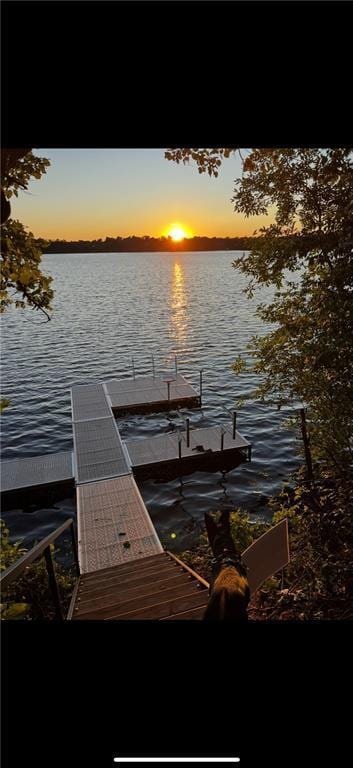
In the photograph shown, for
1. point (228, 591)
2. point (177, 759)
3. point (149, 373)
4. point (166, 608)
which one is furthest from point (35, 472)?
point (149, 373)

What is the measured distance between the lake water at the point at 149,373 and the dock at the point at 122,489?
803 millimetres

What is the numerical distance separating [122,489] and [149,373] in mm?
13720

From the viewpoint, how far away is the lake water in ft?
38.0

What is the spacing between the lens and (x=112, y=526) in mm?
9203

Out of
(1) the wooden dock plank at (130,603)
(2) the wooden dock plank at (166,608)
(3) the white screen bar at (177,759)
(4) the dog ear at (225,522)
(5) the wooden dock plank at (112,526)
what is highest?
(4) the dog ear at (225,522)

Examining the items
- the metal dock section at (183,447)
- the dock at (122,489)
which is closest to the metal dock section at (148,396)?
the dock at (122,489)

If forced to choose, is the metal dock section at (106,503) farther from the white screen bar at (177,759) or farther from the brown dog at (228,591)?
the white screen bar at (177,759)

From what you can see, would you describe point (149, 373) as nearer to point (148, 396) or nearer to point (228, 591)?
point (148, 396)

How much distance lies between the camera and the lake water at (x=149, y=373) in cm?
1158

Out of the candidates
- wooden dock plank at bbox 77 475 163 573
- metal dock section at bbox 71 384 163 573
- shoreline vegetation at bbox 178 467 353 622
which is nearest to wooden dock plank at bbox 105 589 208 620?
shoreline vegetation at bbox 178 467 353 622

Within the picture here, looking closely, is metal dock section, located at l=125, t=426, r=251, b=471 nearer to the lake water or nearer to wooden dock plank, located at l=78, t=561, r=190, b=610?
the lake water

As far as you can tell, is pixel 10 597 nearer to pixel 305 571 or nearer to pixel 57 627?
pixel 305 571

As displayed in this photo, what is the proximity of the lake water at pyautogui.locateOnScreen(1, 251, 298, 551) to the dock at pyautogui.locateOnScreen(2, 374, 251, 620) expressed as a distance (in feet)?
2.63

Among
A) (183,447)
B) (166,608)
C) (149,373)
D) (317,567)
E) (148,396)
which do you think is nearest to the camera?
(166,608)
